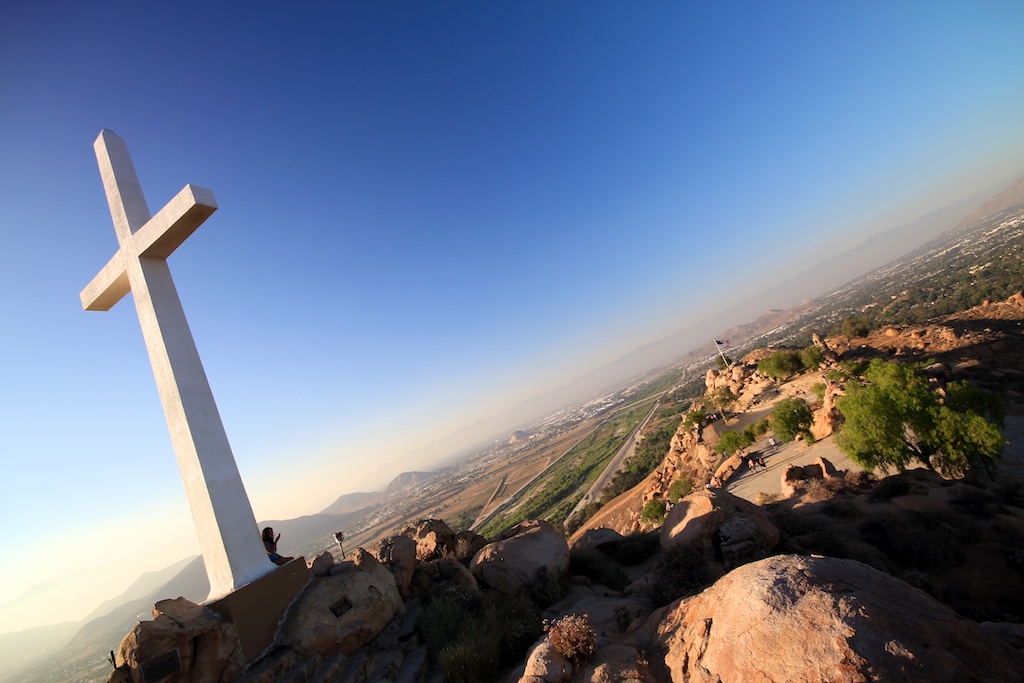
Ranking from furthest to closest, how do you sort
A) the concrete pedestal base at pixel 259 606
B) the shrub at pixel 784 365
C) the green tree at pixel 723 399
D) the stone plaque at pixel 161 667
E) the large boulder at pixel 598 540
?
1. the green tree at pixel 723 399
2. the shrub at pixel 784 365
3. the large boulder at pixel 598 540
4. the concrete pedestal base at pixel 259 606
5. the stone plaque at pixel 161 667

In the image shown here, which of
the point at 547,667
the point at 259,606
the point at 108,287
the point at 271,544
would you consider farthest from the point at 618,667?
the point at 108,287

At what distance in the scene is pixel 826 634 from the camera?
12.8ft

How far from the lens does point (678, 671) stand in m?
4.67

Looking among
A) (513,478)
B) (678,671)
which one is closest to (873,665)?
(678,671)

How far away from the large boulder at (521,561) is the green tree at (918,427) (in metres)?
19.7

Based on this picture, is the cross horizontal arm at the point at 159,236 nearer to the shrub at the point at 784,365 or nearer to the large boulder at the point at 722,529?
the large boulder at the point at 722,529

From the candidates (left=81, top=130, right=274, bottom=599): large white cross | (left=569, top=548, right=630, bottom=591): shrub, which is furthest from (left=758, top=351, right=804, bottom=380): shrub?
(left=81, top=130, right=274, bottom=599): large white cross

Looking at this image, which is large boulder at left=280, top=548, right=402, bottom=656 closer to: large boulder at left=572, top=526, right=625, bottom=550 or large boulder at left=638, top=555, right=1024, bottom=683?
large boulder at left=638, top=555, right=1024, bottom=683

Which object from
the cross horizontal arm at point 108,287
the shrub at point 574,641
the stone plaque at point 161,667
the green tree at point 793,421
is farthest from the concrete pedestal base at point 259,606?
the green tree at point 793,421

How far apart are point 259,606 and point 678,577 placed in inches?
300

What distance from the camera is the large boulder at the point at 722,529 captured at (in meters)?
9.22

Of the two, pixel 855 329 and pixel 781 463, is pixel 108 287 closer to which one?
pixel 781 463

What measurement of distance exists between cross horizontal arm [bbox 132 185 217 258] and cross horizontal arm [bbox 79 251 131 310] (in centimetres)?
91

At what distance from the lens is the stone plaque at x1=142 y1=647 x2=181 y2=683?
5434mm
